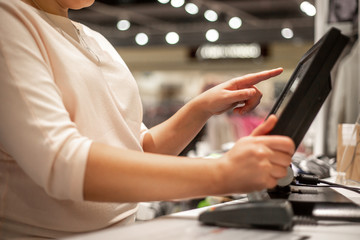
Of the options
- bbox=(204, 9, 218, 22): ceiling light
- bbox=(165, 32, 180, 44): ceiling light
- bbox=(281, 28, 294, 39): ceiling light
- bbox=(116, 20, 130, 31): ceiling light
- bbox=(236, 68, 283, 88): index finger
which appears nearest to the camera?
bbox=(236, 68, 283, 88): index finger

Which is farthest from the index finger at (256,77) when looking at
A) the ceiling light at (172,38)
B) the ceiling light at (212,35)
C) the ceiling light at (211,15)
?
the ceiling light at (172,38)

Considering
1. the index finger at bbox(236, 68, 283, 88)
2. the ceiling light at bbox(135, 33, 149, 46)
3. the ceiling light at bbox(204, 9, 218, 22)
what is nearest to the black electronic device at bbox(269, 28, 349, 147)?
the index finger at bbox(236, 68, 283, 88)

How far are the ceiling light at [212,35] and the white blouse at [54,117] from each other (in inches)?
317

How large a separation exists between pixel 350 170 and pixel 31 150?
3.62ft

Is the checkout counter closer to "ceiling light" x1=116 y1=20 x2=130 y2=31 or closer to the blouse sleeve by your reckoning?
the blouse sleeve

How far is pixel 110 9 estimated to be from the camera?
7.89 meters

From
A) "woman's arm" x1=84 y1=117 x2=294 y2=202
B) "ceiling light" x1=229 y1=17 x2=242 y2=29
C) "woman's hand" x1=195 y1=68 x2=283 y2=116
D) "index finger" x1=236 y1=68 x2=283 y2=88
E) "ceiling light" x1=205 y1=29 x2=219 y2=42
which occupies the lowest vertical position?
"woman's arm" x1=84 y1=117 x2=294 y2=202

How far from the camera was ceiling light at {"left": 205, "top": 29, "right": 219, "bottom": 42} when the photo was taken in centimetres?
903

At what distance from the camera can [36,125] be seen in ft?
2.44

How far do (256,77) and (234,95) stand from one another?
8cm

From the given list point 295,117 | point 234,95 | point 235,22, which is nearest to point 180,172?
point 295,117

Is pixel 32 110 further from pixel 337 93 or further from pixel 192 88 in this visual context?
pixel 192 88

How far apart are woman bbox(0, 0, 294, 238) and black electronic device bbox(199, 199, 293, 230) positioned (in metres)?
0.03

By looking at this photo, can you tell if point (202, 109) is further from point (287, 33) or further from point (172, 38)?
point (172, 38)
